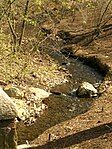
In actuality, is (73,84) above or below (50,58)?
below

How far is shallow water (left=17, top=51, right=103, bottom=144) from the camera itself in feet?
66.1

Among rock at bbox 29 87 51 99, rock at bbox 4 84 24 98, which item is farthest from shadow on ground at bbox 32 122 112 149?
rock at bbox 29 87 51 99

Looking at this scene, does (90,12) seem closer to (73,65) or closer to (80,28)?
(80,28)

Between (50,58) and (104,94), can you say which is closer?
(104,94)

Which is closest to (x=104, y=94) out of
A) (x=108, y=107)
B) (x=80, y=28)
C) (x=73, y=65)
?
(x=108, y=107)

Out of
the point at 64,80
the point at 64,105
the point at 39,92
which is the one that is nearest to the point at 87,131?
the point at 64,105

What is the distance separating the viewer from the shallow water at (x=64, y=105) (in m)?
20.2

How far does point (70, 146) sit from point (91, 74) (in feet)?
47.3

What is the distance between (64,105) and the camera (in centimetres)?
2388

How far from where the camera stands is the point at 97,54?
34875mm

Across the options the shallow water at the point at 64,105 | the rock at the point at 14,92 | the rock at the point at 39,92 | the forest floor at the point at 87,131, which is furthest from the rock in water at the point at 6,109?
the rock at the point at 39,92

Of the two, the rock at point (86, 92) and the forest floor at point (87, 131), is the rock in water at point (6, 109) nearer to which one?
the forest floor at point (87, 131)

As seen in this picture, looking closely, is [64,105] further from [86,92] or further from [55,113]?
[86,92]

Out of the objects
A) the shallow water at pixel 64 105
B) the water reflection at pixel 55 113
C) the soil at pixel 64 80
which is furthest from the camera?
the shallow water at pixel 64 105
